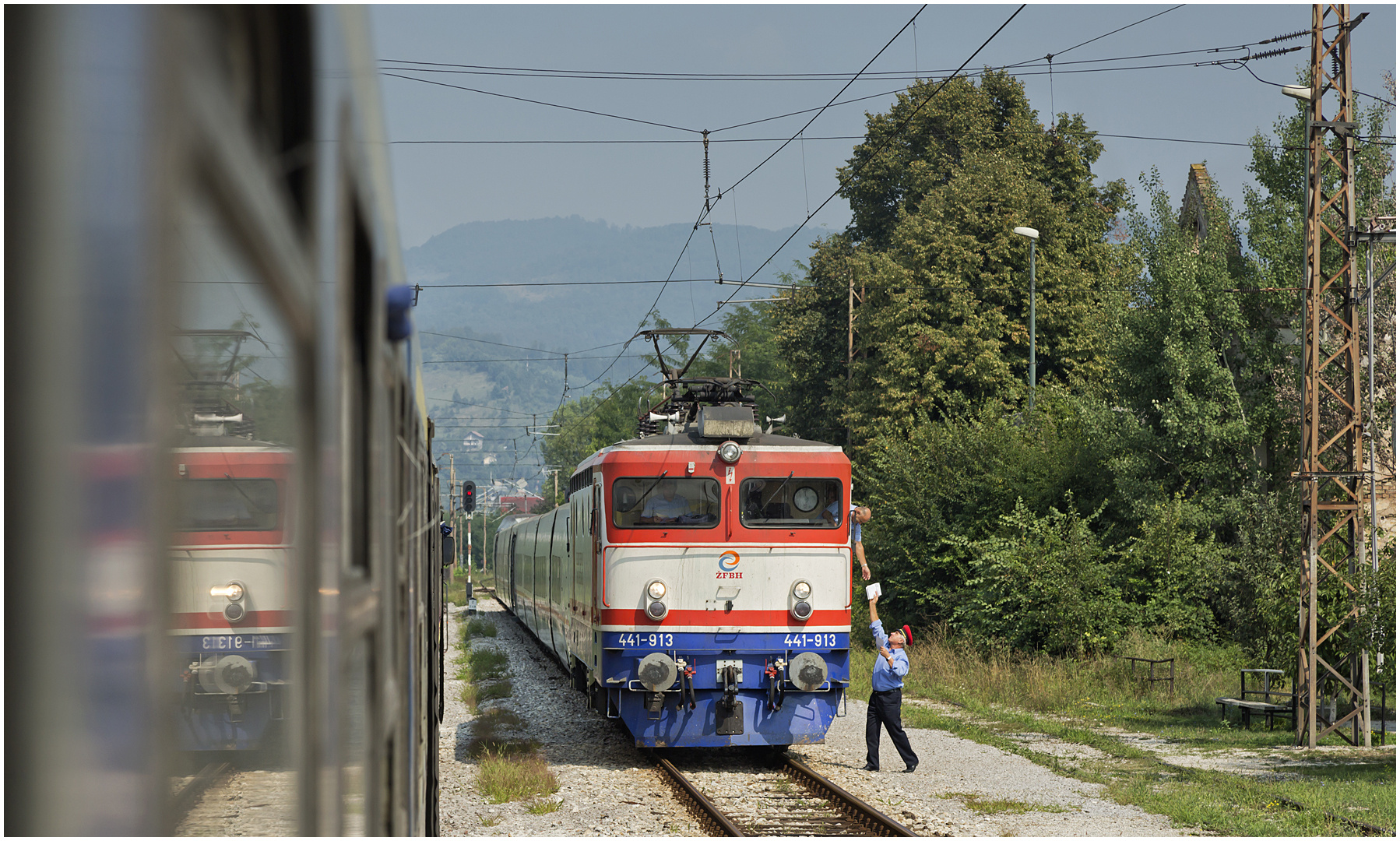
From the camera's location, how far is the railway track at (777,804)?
10531 millimetres

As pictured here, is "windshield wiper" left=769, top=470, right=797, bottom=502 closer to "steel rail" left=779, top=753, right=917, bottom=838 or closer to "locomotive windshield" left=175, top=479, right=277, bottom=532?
"steel rail" left=779, top=753, right=917, bottom=838

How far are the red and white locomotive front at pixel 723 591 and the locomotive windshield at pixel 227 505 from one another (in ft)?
38.4

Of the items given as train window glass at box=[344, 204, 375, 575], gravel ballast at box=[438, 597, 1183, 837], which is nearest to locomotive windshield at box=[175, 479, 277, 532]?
train window glass at box=[344, 204, 375, 575]

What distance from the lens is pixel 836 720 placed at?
17.2m

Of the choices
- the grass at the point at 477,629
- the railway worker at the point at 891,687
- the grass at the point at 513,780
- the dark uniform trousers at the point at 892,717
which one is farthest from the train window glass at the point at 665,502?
the grass at the point at 477,629

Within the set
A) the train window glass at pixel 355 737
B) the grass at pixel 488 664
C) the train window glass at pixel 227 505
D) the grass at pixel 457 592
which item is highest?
the train window glass at pixel 227 505

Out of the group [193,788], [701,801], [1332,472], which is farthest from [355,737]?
[1332,472]

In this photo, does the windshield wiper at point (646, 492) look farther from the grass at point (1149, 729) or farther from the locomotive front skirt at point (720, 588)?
the grass at point (1149, 729)

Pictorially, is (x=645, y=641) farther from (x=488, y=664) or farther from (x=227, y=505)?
(x=488, y=664)

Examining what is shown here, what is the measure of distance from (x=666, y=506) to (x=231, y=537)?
12050mm

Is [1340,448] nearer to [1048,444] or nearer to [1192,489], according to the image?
[1192,489]

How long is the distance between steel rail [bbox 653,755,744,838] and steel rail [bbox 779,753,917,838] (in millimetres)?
1088

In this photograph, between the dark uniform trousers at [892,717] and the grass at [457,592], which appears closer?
the dark uniform trousers at [892,717]

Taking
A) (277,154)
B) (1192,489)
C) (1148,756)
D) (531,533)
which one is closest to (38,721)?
(277,154)
